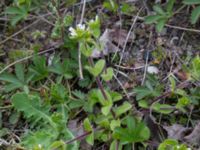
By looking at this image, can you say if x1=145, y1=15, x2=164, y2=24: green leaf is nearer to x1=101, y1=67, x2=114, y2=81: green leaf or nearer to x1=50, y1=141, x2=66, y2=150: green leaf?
x1=101, y1=67, x2=114, y2=81: green leaf

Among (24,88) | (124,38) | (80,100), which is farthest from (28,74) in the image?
(124,38)

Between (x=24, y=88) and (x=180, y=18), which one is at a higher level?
(x=180, y=18)

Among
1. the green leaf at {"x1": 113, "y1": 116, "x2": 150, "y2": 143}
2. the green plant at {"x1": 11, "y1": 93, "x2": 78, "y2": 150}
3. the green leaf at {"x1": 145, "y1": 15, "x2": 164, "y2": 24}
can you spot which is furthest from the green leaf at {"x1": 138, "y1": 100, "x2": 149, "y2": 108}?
the green leaf at {"x1": 145, "y1": 15, "x2": 164, "y2": 24}

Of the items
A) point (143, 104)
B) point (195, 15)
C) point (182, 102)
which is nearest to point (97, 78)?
point (143, 104)

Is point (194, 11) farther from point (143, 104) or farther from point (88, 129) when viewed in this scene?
point (88, 129)

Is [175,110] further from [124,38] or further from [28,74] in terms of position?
[28,74]

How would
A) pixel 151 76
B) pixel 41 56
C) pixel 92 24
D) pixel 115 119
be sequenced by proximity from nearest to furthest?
pixel 92 24
pixel 115 119
pixel 151 76
pixel 41 56

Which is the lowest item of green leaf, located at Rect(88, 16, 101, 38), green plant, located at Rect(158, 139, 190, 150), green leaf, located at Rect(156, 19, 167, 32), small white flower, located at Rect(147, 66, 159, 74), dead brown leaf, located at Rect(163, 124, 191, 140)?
dead brown leaf, located at Rect(163, 124, 191, 140)

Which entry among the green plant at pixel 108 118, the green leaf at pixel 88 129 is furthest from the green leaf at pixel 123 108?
the green leaf at pixel 88 129
